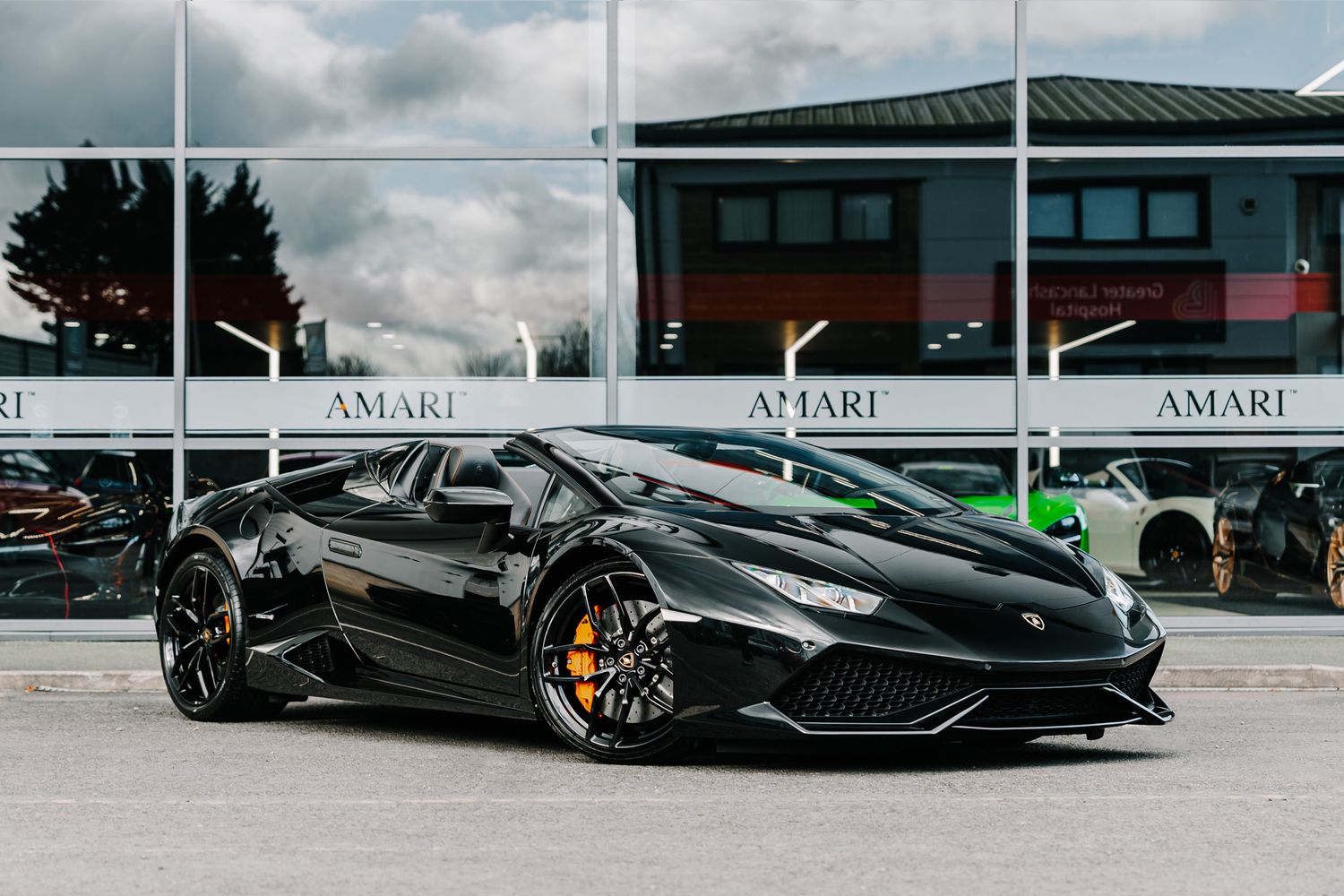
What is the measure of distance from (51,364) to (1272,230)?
8715mm

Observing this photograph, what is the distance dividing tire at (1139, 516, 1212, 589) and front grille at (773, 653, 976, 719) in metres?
7.02

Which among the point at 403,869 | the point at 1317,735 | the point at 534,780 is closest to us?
the point at 403,869

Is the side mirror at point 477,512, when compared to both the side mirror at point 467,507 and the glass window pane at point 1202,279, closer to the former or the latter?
the side mirror at point 467,507

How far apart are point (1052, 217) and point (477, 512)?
7233mm

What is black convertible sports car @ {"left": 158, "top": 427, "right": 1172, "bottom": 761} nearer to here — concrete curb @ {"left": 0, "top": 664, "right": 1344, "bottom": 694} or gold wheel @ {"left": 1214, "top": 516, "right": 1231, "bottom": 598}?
concrete curb @ {"left": 0, "top": 664, "right": 1344, "bottom": 694}

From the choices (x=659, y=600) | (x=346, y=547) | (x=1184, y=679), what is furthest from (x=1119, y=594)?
(x=1184, y=679)

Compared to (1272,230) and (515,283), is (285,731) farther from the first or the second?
(1272,230)

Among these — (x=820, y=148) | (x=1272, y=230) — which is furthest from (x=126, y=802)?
(x=1272, y=230)

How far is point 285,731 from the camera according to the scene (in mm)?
6938

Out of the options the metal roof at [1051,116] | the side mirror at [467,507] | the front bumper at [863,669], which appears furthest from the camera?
the metal roof at [1051,116]

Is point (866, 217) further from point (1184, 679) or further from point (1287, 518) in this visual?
point (1184, 679)

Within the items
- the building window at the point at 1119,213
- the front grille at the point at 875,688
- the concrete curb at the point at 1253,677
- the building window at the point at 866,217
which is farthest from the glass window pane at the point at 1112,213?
the front grille at the point at 875,688

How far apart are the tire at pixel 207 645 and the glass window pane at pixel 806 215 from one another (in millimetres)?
5874

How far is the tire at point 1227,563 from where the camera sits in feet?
38.8
